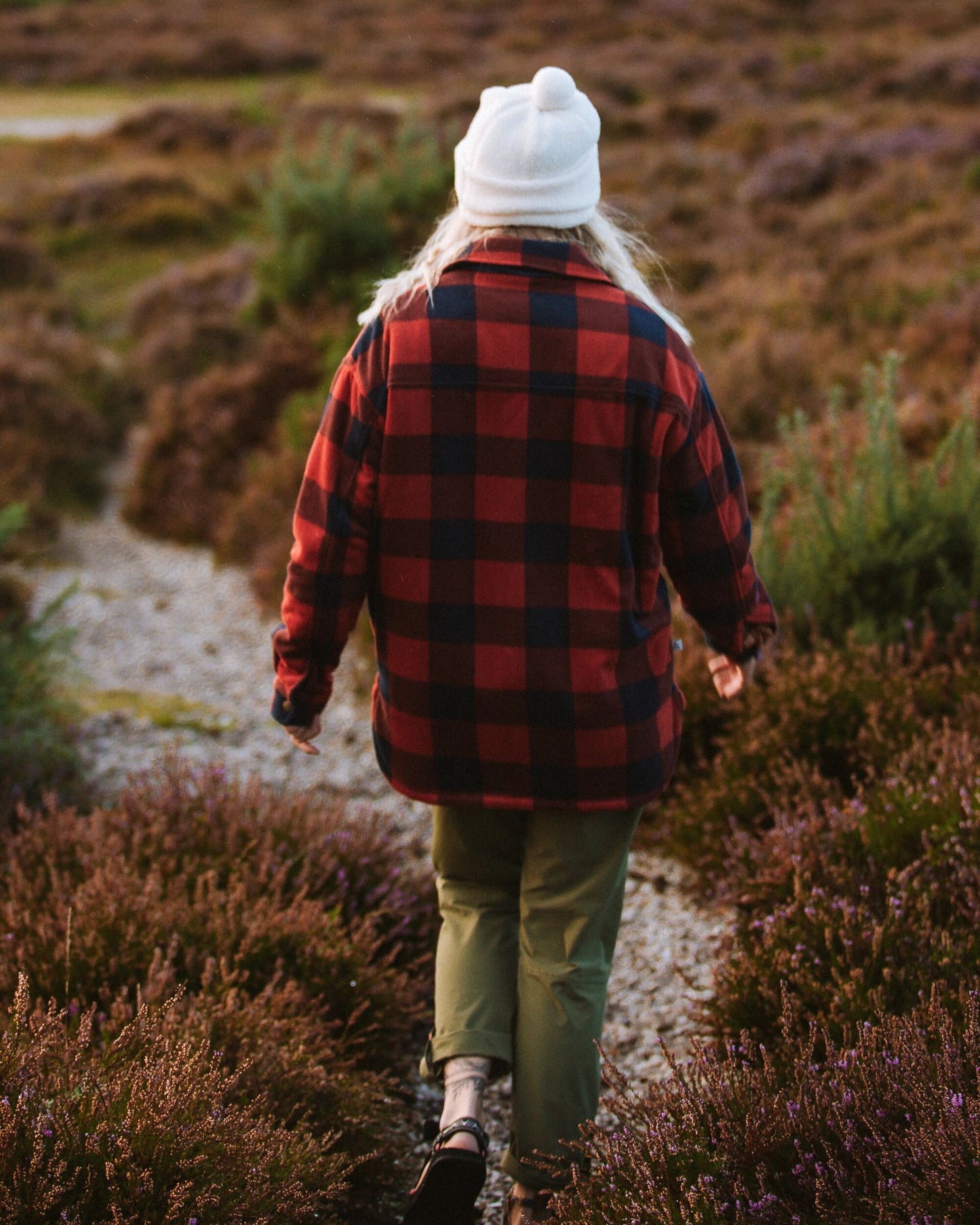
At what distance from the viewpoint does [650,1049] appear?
2578 mm

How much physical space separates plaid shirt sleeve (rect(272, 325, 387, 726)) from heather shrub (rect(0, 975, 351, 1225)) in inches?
26.1

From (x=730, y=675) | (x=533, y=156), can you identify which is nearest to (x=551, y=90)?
(x=533, y=156)

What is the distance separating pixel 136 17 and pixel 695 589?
32.8 m

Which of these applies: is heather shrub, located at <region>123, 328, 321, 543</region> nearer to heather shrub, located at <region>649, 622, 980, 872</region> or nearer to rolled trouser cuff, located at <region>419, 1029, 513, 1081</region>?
heather shrub, located at <region>649, 622, 980, 872</region>

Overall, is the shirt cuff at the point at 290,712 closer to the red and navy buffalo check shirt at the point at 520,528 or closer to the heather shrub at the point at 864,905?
the red and navy buffalo check shirt at the point at 520,528

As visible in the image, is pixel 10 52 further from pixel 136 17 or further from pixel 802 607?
pixel 802 607

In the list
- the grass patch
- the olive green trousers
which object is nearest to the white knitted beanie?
the olive green trousers

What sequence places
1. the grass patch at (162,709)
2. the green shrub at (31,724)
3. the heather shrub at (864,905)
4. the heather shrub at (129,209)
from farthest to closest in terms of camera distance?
the heather shrub at (129,209) < the grass patch at (162,709) < the green shrub at (31,724) < the heather shrub at (864,905)

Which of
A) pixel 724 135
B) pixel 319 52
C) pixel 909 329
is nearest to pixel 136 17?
pixel 319 52

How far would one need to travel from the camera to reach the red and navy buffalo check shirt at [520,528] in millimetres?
1659

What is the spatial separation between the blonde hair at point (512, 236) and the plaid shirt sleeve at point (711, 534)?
173mm

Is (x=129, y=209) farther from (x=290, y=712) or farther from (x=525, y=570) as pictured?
(x=525, y=570)

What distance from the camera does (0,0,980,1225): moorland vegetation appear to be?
166 cm

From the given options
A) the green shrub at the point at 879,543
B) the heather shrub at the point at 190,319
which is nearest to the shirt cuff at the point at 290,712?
the green shrub at the point at 879,543
